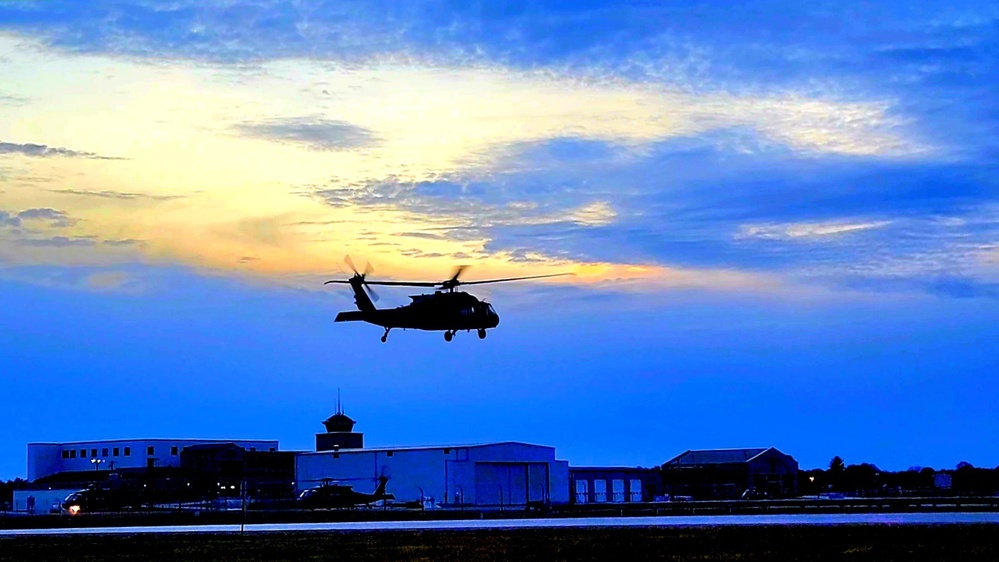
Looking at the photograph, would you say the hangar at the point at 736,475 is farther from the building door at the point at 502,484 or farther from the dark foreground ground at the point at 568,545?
the dark foreground ground at the point at 568,545

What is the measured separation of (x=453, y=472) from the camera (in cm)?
12206

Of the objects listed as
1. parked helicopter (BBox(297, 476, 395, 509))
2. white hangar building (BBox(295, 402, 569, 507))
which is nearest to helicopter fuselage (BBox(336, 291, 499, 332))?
parked helicopter (BBox(297, 476, 395, 509))

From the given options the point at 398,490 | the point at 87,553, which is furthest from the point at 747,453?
the point at 87,553

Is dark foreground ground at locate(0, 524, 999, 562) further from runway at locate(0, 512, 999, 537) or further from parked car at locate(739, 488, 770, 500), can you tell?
parked car at locate(739, 488, 770, 500)

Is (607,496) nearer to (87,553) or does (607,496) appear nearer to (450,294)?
(450,294)

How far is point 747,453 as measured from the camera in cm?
16225

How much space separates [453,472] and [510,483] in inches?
275

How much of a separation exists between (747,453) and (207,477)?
66.6 metres

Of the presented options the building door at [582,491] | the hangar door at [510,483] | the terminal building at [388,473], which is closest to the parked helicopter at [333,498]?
the terminal building at [388,473]

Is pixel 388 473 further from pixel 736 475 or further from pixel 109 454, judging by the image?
pixel 109 454

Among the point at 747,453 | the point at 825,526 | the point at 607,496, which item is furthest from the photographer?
the point at 747,453

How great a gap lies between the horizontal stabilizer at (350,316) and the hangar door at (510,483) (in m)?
48.6

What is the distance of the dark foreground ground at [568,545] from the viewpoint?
40.2 metres

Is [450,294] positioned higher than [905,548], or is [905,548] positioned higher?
[450,294]
